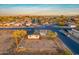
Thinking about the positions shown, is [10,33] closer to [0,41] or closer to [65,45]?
[0,41]

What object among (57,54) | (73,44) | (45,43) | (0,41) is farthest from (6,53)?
(73,44)

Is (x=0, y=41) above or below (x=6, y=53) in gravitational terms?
above

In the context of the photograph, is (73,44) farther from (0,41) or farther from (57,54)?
(0,41)
